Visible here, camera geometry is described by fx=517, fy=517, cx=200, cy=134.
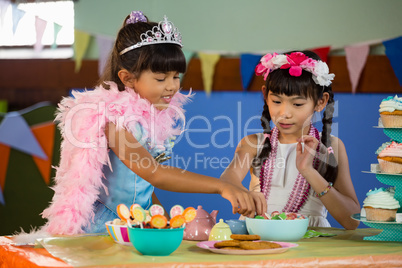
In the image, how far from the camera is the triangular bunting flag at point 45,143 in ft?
11.1

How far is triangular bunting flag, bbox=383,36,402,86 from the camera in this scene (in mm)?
2838

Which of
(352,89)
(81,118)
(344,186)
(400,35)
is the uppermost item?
(400,35)

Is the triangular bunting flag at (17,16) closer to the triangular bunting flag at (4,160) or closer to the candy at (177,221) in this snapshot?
the triangular bunting flag at (4,160)

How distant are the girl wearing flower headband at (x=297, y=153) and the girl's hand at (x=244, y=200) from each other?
0.43 m

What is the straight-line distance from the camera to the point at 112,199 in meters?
1.54

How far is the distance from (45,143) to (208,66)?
1193 millimetres

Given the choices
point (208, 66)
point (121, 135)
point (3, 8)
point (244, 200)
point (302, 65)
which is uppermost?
point (3, 8)

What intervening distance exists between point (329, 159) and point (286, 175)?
173 mm

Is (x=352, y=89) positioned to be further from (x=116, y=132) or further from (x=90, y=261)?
(x=90, y=261)

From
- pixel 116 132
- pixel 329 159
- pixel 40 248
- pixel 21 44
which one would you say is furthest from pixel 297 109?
pixel 21 44

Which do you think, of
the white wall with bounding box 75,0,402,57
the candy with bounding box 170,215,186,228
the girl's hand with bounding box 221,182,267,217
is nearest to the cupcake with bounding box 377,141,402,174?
the girl's hand with bounding box 221,182,267,217

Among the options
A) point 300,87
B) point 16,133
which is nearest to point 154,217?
point 300,87

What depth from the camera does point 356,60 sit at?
2951mm

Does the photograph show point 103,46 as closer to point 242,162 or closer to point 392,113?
point 242,162
